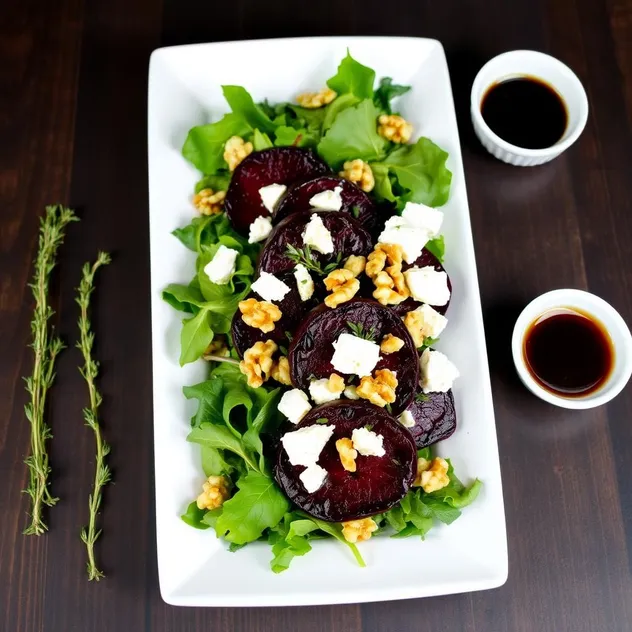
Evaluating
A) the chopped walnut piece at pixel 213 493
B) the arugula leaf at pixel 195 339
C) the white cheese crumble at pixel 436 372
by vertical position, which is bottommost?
the chopped walnut piece at pixel 213 493

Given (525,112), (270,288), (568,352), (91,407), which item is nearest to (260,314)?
(270,288)

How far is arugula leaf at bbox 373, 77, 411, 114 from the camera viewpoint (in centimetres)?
208

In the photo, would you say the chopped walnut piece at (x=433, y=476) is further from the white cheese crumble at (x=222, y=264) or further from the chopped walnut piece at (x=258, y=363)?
the white cheese crumble at (x=222, y=264)

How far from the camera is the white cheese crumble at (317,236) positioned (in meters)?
1.71

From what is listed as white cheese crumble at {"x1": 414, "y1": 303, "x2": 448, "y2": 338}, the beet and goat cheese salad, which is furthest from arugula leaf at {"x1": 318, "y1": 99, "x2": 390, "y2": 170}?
white cheese crumble at {"x1": 414, "y1": 303, "x2": 448, "y2": 338}

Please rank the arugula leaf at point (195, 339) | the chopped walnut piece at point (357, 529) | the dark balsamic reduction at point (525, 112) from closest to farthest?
1. the chopped walnut piece at point (357, 529)
2. the arugula leaf at point (195, 339)
3. the dark balsamic reduction at point (525, 112)

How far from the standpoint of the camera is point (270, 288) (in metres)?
1.72

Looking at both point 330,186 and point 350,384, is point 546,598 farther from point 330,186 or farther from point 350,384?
point 330,186

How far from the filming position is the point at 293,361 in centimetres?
166

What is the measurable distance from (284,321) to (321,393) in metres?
0.22

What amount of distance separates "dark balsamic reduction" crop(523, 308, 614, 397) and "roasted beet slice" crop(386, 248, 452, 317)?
1.19 ft

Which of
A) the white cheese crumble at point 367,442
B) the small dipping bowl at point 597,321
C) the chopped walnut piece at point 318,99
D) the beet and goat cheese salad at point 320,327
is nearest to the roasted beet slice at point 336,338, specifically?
the beet and goat cheese salad at point 320,327

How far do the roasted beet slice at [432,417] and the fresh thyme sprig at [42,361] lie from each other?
3.47 feet

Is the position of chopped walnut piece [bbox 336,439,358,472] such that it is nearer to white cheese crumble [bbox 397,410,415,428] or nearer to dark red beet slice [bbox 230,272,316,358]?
white cheese crumble [bbox 397,410,415,428]
